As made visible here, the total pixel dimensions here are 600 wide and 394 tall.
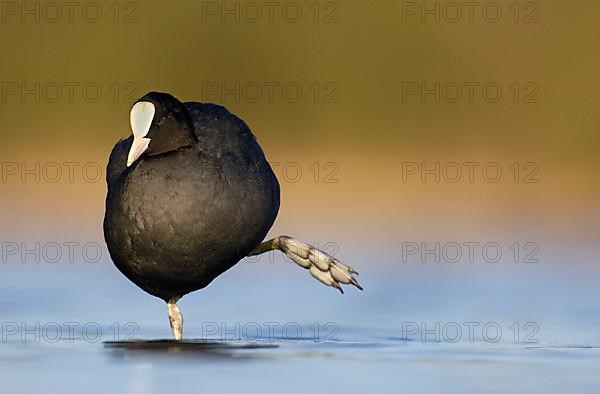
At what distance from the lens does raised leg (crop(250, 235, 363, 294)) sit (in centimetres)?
956

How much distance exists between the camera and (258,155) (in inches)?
346

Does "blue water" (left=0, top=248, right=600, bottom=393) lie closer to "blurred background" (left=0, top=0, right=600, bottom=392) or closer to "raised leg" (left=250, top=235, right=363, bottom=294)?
"blurred background" (left=0, top=0, right=600, bottom=392)

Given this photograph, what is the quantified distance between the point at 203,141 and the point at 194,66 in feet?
36.9

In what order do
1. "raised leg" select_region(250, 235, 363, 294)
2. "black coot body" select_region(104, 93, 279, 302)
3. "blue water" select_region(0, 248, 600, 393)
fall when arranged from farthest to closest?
1. "raised leg" select_region(250, 235, 363, 294)
2. "black coot body" select_region(104, 93, 279, 302)
3. "blue water" select_region(0, 248, 600, 393)

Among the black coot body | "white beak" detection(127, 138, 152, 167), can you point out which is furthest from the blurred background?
"white beak" detection(127, 138, 152, 167)

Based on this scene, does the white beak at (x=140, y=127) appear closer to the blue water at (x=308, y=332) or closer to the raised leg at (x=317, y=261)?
the blue water at (x=308, y=332)

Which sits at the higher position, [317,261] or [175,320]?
[317,261]

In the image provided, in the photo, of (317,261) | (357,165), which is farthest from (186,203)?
(357,165)

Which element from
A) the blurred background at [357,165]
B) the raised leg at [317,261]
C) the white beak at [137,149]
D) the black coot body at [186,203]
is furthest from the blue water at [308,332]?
the white beak at [137,149]

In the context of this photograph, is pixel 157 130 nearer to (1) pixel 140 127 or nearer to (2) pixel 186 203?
(1) pixel 140 127

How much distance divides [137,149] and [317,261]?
58.7 inches

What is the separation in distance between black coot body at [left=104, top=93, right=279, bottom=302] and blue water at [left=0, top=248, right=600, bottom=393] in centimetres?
38

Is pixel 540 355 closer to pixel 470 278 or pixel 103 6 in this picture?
pixel 470 278

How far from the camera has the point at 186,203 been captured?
8.26 meters
